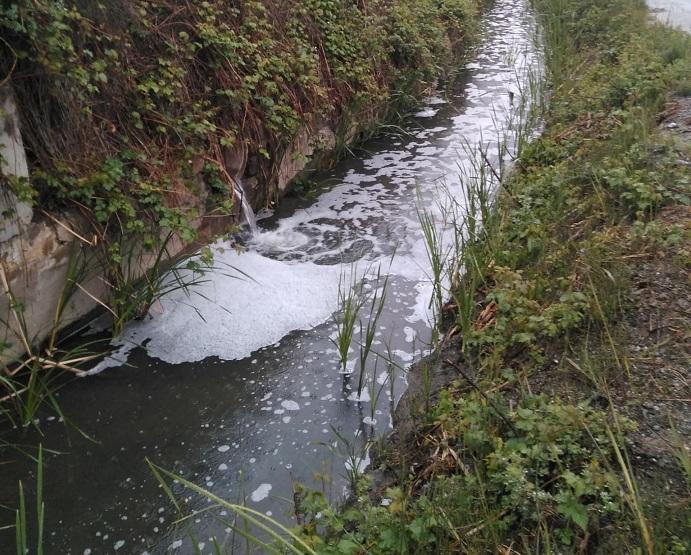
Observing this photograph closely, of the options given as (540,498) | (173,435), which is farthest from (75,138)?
(540,498)

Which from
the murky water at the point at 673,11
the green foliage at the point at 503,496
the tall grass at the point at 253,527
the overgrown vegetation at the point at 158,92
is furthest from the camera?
the murky water at the point at 673,11

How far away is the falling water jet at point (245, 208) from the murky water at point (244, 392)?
133 mm

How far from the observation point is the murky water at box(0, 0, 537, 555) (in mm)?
2811

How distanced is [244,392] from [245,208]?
2.15m

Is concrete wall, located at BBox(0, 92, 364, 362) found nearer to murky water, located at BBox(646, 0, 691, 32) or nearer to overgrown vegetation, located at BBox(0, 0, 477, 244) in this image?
overgrown vegetation, located at BBox(0, 0, 477, 244)

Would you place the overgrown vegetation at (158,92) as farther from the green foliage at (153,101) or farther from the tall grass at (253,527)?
the tall grass at (253,527)

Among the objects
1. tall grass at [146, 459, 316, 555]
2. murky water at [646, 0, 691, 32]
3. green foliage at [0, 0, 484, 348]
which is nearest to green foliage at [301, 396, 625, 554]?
tall grass at [146, 459, 316, 555]

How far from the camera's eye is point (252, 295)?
443 cm

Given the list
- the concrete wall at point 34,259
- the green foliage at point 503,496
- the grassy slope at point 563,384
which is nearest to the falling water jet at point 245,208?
the concrete wall at point 34,259

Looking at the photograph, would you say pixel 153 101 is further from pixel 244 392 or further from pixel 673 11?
pixel 673 11

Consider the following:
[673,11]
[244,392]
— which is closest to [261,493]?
[244,392]

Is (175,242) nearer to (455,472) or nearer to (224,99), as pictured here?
(224,99)

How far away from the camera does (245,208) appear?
525 cm

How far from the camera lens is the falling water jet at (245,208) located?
5.11 meters
